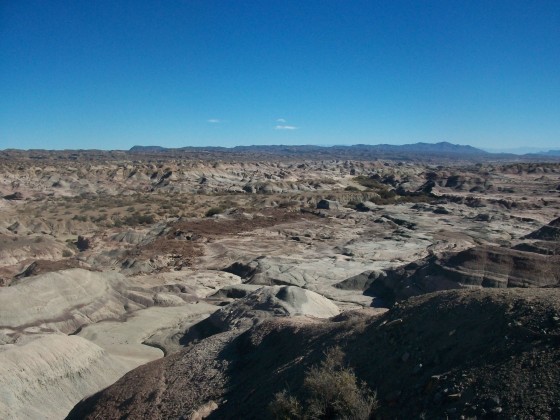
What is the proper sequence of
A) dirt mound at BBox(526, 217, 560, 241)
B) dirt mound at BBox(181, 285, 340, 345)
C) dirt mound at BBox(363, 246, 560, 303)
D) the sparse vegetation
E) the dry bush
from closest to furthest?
the dry bush → dirt mound at BBox(181, 285, 340, 345) → dirt mound at BBox(363, 246, 560, 303) → dirt mound at BBox(526, 217, 560, 241) → the sparse vegetation

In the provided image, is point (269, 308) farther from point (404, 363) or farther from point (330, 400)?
point (330, 400)

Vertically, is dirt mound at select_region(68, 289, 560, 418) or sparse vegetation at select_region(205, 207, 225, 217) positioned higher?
dirt mound at select_region(68, 289, 560, 418)

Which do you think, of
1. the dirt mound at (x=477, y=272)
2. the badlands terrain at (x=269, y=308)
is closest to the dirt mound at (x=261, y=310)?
the badlands terrain at (x=269, y=308)

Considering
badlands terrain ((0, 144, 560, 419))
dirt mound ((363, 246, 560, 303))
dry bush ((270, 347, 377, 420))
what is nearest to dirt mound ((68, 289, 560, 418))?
badlands terrain ((0, 144, 560, 419))

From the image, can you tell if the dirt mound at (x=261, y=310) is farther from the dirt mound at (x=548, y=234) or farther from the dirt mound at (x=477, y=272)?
the dirt mound at (x=548, y=234)

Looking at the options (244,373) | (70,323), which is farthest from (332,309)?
(70,323)

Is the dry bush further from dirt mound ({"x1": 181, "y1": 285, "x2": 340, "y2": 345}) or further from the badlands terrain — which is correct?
dirt mound ({"x1": 181, "y1": 285, "x2": 340, "y2": 345})

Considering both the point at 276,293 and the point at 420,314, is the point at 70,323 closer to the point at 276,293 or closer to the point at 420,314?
the point at 276,293
